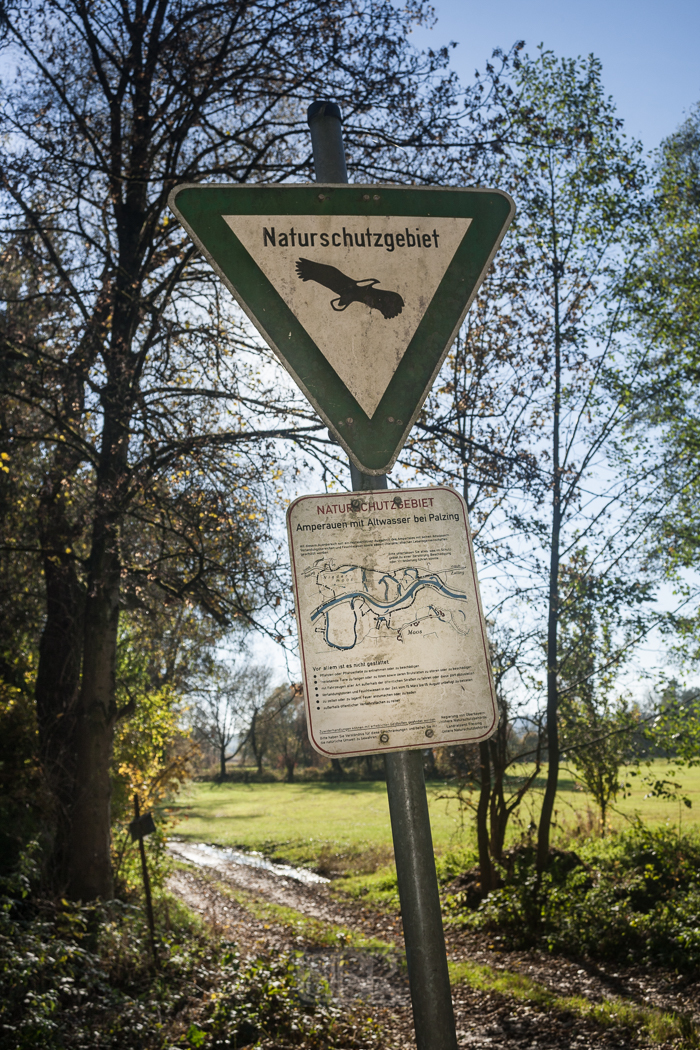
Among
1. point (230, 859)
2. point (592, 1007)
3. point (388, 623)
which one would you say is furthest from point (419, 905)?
point (230, 859)

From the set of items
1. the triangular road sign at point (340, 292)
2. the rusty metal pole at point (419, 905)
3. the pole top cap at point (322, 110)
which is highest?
the pole top cap at point (322, 110)

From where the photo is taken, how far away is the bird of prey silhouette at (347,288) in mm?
1627

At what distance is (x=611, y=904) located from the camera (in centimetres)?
980

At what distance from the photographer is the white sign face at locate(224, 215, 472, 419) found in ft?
5.34

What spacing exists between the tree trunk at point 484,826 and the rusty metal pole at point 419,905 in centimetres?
1148

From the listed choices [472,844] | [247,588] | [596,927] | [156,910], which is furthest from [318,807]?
[247,588]

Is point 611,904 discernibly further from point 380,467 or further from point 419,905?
point 380,467

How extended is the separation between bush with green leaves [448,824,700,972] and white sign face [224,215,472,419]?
8.70m

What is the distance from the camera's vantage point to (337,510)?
1.54 meters

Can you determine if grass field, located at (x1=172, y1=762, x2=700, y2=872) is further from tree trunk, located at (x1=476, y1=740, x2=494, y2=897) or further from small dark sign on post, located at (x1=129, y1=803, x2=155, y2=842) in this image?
small dark sign on post, located at (x1=129, y1=803, x2=155, y2=842)

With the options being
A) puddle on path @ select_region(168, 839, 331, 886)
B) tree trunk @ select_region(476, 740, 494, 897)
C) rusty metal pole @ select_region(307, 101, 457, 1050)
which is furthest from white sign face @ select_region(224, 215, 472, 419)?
puddle on path @ select_region(168, 839, 331, 886)

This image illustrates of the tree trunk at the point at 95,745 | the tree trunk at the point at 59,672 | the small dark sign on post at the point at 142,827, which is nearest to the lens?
the tree trunk at the point at 95,745

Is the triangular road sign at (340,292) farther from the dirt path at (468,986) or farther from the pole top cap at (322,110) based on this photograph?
the dirt path at (468,986)

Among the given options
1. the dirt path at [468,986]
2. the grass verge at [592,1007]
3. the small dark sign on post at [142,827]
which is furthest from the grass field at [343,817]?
the small dark sign on post at [142,827]
